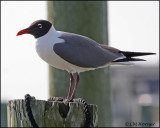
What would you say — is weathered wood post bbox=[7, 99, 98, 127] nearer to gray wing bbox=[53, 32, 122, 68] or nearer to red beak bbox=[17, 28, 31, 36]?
gray wing bbox=[53, 32, 122, 68]

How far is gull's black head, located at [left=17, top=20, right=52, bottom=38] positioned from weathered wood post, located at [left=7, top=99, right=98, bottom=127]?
7.09 ft

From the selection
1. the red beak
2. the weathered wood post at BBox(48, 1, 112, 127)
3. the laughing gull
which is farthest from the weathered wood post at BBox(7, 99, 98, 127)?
the weathered wood post at BBox(48, 1, 112, 127)

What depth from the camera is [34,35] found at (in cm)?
734

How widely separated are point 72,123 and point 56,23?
3350mm

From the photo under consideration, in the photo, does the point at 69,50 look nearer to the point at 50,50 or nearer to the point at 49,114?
the point at 50,50

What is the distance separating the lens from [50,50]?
23.2 ft

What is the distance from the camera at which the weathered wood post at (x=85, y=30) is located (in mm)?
8242

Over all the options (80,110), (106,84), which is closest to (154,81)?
(106,84)

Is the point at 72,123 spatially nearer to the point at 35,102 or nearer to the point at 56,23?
the point at 35,102

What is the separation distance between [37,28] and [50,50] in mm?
400

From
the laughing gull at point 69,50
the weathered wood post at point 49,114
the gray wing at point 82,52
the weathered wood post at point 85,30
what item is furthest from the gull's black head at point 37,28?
the weathered wood post at point 49,114

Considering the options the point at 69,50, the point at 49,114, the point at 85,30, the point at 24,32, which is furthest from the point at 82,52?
the point at 49,114

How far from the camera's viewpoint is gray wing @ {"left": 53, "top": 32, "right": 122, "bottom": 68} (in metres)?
7.23

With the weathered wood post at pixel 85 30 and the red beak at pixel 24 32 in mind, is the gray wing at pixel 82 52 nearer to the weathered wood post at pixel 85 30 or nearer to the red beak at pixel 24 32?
the red beak at pixel 24 32
